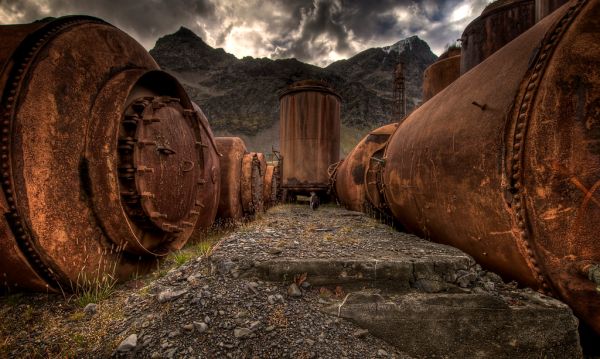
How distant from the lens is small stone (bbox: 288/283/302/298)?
207 centimetres

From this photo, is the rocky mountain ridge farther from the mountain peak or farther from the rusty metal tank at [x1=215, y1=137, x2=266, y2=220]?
the rusty metal tank at [x1=215, y1=137, x2=266, y2=220]

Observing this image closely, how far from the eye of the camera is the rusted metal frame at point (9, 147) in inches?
70.4

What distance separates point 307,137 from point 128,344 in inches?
325

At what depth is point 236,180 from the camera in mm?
5027

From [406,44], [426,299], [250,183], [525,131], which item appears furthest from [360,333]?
[406,44]

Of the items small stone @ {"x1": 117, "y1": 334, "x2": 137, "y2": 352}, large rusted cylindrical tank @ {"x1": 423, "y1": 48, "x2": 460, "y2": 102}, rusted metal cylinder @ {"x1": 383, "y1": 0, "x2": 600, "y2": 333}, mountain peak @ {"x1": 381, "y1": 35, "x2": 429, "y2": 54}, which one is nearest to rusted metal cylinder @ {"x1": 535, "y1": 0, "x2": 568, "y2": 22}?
rusted metal cylinder @ {"x1": 383, "y1": 0, "x2": 600, "y2": 333}

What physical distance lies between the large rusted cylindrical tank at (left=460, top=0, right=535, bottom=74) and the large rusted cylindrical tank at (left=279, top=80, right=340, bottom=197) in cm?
615

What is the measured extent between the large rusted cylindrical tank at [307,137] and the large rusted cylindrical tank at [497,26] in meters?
6.15

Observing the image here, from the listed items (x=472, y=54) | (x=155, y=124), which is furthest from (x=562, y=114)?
(x=155, y=124)

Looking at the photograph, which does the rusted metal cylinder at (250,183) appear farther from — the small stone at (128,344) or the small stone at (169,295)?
the small stone at (128,344)

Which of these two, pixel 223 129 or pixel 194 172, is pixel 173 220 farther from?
pixel 223 129

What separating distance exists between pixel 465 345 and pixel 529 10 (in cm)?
359

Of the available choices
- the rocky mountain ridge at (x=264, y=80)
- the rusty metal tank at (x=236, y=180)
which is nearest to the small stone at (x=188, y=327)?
the rusty metal tank at (x=236, y=180)

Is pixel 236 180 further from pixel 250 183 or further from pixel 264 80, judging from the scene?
pixel 264 80
